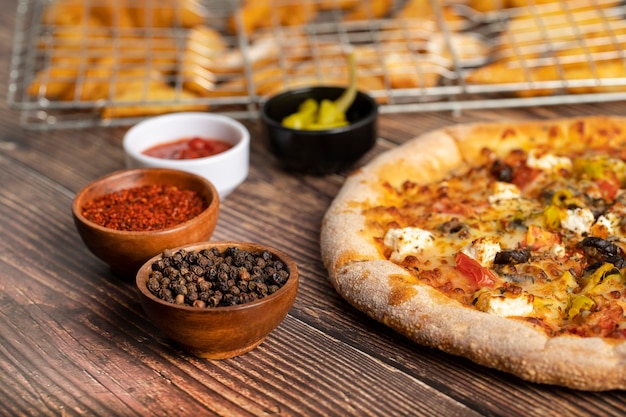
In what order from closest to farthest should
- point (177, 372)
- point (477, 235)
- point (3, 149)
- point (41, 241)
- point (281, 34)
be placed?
point (177, 372) → point (477, 235) → point (41, 241) → point (3, 149) → point (281, 34)

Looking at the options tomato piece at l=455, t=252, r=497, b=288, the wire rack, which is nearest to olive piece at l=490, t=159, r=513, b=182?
tomato piece at l=455, t=252, r=497, b=288

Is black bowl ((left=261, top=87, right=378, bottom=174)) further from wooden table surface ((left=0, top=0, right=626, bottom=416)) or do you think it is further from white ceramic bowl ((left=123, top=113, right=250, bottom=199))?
wooden table surface ((left=0, top=0, right=626, bottom=416))

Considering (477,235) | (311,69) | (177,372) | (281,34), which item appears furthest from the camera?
(281,34)

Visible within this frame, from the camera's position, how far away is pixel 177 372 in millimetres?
2656

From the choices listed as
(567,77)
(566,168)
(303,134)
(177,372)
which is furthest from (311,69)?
(177,372)

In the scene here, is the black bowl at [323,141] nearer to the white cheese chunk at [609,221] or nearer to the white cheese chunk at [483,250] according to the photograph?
the white cheese chunk at [483,250]

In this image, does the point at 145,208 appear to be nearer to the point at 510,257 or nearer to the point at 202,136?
Result: the point at 202,136

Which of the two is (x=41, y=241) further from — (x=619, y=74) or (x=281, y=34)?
(x=619, y=74)

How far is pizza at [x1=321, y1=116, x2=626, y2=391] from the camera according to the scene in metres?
2.50

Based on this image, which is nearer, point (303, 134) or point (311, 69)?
point (303, 134)

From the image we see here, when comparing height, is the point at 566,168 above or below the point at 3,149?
above

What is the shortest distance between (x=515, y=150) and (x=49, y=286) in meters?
2.09

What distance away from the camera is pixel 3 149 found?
14.3 ft

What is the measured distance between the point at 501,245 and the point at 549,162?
71 centimetres
